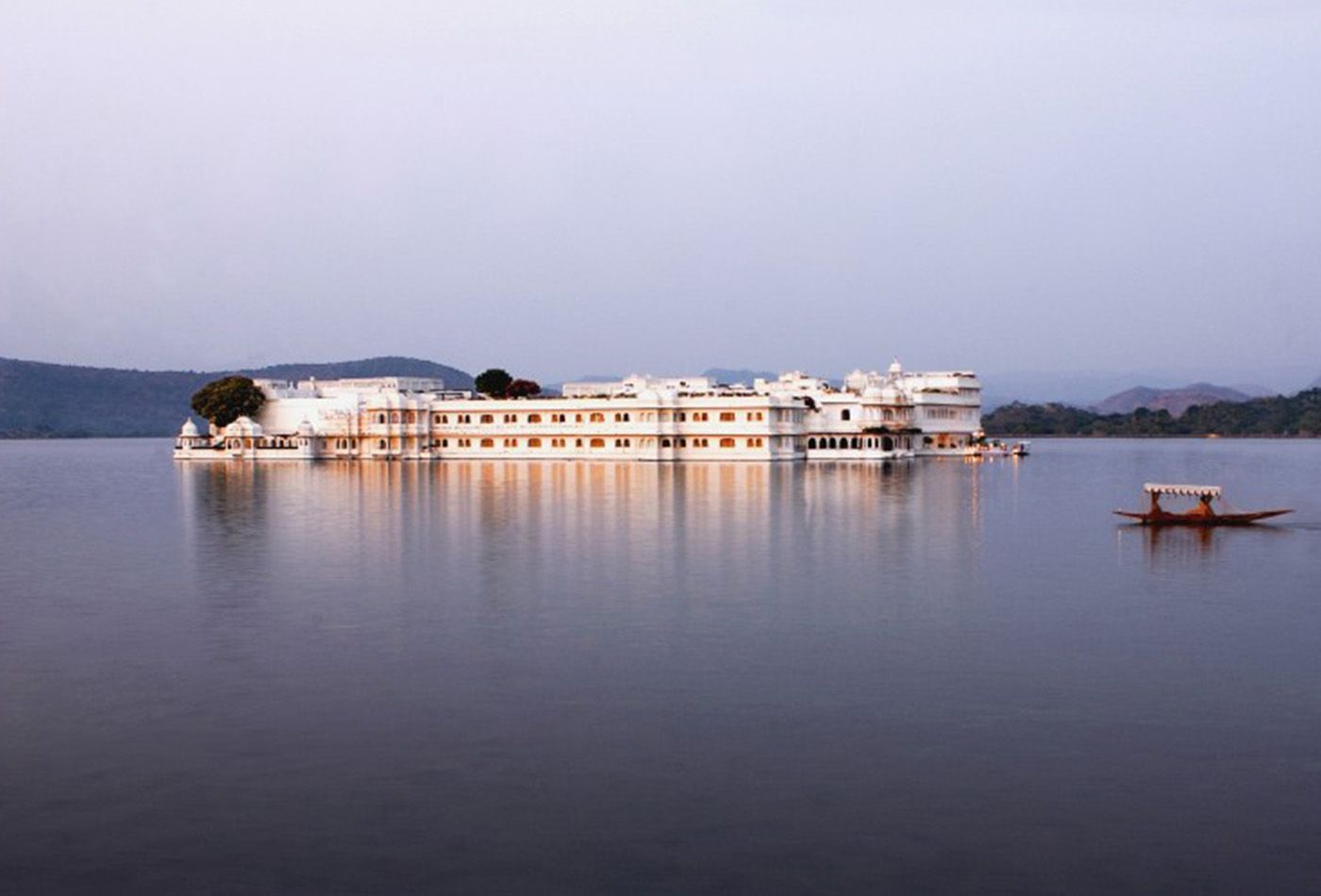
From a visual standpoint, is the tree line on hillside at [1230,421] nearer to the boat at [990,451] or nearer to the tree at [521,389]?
the boat at [990,451]

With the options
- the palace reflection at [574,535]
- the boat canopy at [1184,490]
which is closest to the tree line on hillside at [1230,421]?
the palace reflection at [574,535]

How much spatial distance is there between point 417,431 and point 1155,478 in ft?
173

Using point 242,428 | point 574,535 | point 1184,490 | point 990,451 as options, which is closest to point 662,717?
point 574,535

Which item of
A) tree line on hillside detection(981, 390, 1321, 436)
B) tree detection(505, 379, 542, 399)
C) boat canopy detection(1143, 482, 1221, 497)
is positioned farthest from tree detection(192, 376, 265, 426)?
tree line on hillside detection(981, 390, 1321, 436)

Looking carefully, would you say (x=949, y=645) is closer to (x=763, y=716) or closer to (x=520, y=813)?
(x=763, y=716)

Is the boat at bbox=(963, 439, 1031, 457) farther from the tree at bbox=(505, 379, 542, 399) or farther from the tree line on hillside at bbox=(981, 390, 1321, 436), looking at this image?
the tree line on hillside at bbox=(981, 390, 1321, 436)

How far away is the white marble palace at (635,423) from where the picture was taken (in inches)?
3639

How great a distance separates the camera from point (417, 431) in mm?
100812

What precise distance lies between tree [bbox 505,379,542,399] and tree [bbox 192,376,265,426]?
20414 millimetres

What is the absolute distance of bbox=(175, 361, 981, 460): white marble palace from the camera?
92.4m

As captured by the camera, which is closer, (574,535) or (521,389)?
(574,535)

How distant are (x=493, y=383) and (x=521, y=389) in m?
3.17

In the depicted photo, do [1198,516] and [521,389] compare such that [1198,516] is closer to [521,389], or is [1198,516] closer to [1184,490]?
[1184,490]

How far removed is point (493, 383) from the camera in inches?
4651
